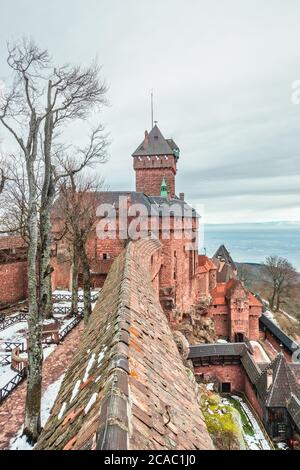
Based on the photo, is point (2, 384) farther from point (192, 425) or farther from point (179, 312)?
point (179, 312)

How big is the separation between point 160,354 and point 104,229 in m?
20.3

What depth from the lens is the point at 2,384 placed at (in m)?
11.1

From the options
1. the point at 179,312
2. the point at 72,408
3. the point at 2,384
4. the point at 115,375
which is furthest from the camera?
the point at 179,312

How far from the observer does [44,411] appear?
31.6 feet

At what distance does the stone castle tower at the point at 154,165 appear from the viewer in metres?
44.6

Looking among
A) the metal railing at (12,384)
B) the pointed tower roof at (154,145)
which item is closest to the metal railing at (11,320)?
the metal railing at (12,384)

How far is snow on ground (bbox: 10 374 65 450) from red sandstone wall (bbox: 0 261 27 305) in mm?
12082

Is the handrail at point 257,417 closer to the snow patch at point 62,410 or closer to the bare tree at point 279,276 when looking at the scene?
the snow patch at point 62,410

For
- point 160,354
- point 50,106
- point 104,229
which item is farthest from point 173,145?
point 160,354

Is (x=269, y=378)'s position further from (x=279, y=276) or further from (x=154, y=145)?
(x=279, y=276)

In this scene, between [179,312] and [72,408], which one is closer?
[72,408]

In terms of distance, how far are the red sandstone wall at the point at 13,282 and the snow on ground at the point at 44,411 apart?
39.6ft

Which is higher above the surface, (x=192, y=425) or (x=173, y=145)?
(x=173, y=145)
